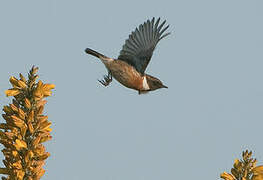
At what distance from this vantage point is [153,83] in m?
16.8

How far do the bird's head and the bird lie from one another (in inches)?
31.7

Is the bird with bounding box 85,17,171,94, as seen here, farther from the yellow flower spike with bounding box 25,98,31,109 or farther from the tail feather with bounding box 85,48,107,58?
the yellow flower spike with bounding box 25,98,31,109

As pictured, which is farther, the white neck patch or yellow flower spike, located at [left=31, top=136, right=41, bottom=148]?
the white neck patch

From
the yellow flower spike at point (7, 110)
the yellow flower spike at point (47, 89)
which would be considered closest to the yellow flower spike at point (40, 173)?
the yellow flower spike at point (7, 110)

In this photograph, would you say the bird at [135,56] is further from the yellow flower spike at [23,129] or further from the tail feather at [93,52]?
the yellow flower spike at [23,129]

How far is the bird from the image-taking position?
49.2 feet

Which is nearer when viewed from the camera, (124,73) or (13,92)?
(13,92)

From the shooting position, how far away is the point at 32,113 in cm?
569

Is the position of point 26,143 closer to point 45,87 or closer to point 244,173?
point 45,87

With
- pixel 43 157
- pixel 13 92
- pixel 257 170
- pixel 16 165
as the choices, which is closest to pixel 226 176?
pixel 257 170

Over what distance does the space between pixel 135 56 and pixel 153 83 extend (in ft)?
6.19

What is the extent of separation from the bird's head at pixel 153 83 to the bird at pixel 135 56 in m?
0.81

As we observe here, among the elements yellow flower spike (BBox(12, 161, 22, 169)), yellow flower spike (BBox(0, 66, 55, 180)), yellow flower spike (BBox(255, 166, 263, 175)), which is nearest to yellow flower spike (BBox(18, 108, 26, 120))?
yellow flower spike (BBox(0, 66, 55, 180))

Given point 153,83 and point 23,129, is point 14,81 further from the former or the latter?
point 153,83
